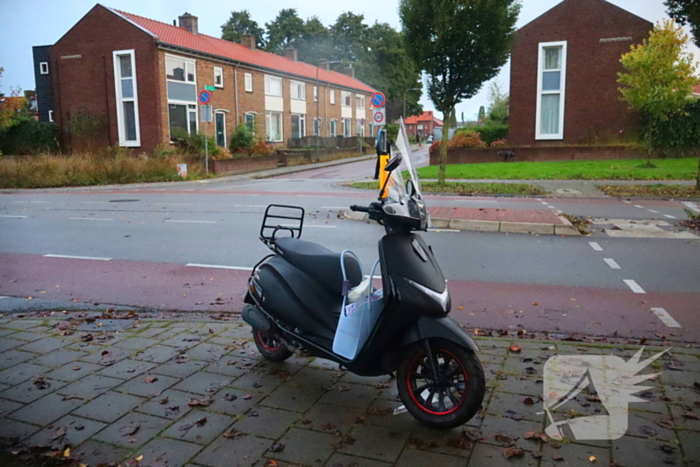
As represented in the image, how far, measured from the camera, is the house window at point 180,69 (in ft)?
113

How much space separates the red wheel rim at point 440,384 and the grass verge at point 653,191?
15.3 m

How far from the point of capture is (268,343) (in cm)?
465

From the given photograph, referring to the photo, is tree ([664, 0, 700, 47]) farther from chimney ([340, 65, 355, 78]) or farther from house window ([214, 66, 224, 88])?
chimney ([340, 65, 355, 78])

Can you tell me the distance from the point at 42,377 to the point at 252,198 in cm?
1385

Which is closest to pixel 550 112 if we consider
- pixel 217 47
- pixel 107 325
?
pixel 217 47

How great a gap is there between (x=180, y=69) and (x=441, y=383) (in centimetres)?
3548

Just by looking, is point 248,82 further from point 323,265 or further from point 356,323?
A: point 356,323

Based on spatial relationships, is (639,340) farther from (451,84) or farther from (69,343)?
(451,84)

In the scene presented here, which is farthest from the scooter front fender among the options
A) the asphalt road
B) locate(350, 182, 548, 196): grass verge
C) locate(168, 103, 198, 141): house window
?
locate(168, 103, 198, 141): house window

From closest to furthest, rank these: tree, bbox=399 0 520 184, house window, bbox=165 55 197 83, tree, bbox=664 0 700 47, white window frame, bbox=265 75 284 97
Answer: tree, bbox=664 0 700 47
tree, bbox=399 0 520 184
house window, bbox=165 55 197 83
white window frame, bbox=265 75 284 97

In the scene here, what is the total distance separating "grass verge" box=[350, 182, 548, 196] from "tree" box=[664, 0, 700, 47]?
584 cm

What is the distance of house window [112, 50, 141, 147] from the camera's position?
34531 millimetres

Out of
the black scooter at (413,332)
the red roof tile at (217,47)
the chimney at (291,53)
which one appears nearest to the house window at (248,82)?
the red roof tile at (217,47)

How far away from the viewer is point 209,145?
31.7 m
